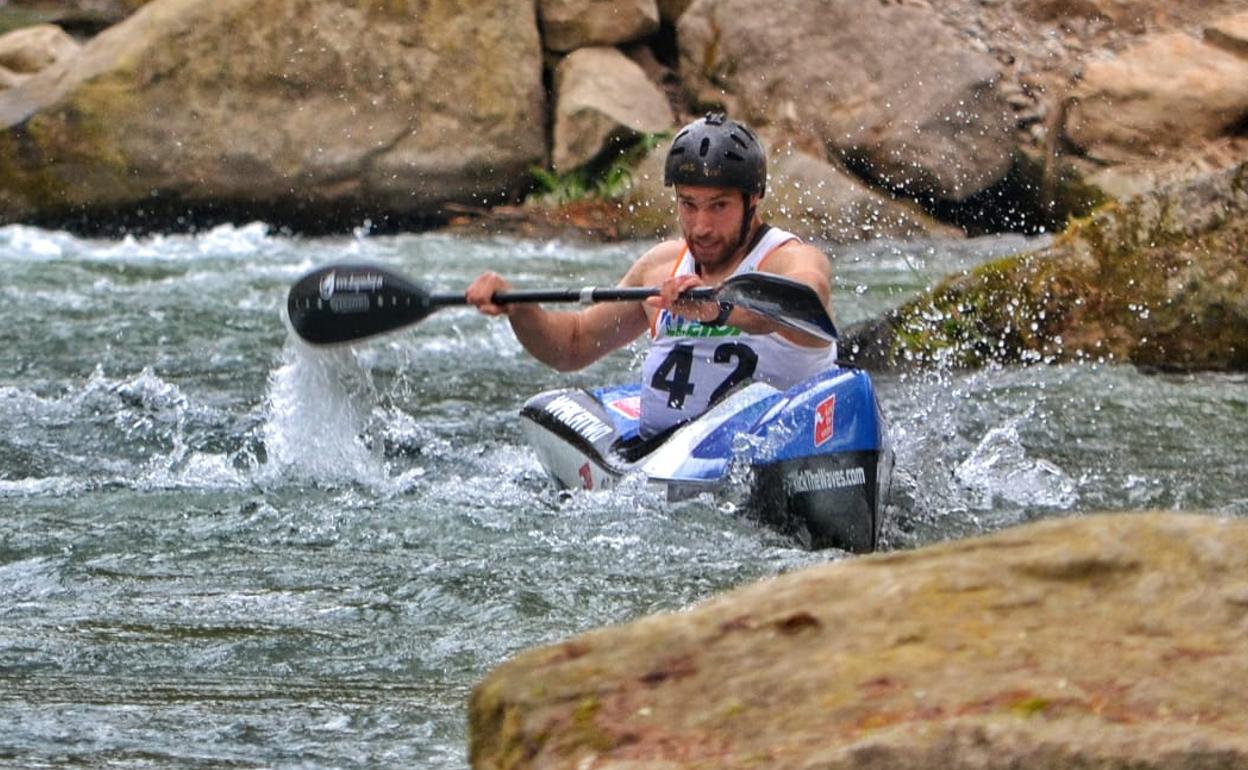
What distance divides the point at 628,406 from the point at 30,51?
9.47m

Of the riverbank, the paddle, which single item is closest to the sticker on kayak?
the paddle

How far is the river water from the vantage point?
4.03 m

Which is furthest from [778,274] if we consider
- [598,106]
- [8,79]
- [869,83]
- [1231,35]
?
[8,79]

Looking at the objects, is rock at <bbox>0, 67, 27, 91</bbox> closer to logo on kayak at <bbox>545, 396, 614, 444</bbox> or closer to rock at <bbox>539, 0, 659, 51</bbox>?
rock at <bbox>539, 0, 659, 51</bbox>

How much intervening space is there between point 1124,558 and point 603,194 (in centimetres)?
1019

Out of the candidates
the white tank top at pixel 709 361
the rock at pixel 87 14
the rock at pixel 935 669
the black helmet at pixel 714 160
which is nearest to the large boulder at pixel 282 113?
the rock at pixel 87 14

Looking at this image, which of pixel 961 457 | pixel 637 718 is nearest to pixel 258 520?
pixel 961 457

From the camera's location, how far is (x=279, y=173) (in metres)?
12.6

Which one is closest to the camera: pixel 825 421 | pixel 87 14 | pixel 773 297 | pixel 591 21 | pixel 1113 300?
pixel 825 421

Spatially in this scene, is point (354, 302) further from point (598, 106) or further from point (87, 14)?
point (87, 14)

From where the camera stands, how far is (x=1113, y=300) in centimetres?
817

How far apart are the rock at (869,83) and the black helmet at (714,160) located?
22.9 feet

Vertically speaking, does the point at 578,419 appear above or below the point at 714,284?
below

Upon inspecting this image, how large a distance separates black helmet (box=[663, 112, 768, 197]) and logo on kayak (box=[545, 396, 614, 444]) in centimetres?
90
